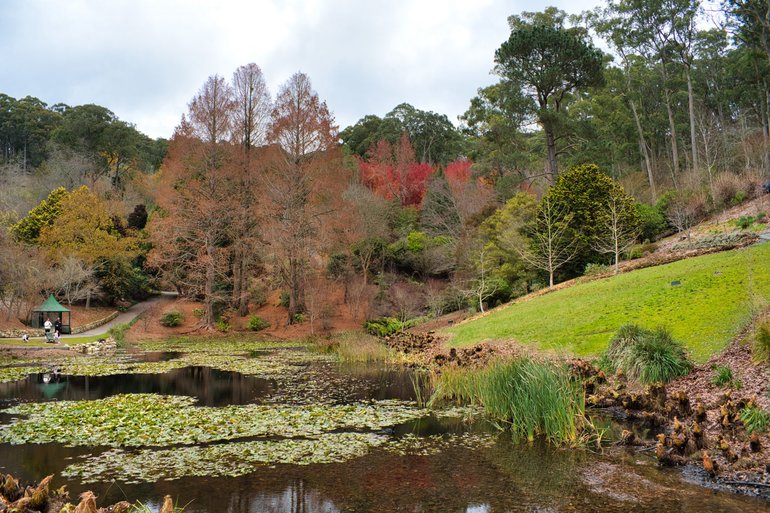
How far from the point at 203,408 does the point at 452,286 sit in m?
22.3

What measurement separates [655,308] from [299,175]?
73.0ft

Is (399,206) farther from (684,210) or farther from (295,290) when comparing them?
(684,210)

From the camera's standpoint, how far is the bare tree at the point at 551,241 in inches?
1099

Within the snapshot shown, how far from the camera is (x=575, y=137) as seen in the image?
35.1 metres

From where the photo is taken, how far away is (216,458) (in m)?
7.82

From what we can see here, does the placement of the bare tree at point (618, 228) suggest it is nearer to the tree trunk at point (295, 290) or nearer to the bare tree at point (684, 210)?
the bare tree at point (684, 210)

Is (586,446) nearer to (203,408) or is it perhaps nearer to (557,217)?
(203,408)

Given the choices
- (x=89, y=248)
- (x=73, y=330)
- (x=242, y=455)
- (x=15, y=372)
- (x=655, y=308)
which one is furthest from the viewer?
(x=89, y=248)

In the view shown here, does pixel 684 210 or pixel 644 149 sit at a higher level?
pixel 644 149

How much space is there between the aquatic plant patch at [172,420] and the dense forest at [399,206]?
18.1 metres

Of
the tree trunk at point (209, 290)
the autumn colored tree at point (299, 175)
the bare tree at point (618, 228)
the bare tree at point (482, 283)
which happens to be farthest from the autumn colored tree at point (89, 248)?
the bare tree at point (618, 228)

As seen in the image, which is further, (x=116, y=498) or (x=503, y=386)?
(x=503, y=386)

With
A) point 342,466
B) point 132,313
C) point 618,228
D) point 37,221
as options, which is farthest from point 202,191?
point 342,466

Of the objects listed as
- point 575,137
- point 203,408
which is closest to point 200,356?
point 203,408
